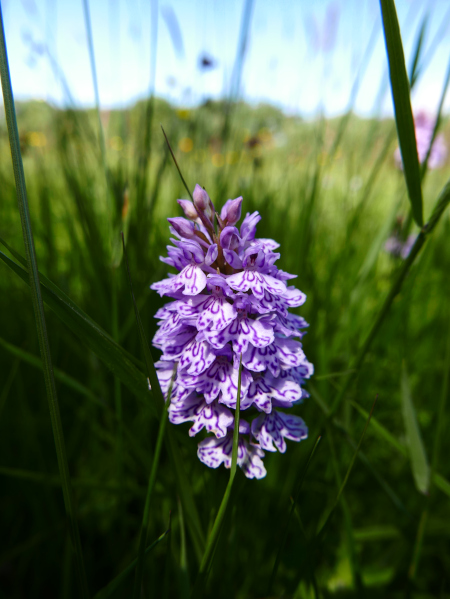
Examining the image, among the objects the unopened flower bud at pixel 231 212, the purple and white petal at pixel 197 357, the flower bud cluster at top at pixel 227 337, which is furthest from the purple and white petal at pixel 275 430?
the unopened flower bud at pixel 231 212

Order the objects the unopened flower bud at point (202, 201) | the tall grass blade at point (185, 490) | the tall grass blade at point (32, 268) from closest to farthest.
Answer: the tall grass blade at point (32, 268)
the tall grass blade at point (185, 490)
the unopened flower bud at point (202, 201)

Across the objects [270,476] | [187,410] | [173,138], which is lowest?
[270,476]

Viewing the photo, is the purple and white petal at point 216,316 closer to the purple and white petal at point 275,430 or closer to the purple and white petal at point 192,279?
the purple and white petal at point 192,279

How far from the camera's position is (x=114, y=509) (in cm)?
124

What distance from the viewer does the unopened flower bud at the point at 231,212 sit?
759 millimetres

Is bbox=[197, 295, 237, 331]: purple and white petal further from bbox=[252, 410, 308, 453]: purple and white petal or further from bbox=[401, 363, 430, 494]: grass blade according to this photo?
bbox=[401, 363, 430, 494]: grass blade

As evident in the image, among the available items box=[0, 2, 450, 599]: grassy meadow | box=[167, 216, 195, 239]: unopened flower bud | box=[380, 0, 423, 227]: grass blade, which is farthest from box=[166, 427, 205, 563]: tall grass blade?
box=[380, 0, 423, 227]: grass blade

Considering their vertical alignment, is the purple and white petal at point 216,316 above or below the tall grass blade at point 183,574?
above

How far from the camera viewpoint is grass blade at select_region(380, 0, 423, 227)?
1.70 ft

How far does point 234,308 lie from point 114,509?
0.87 m

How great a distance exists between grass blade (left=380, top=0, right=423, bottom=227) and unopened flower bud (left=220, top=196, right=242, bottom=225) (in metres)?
0.29

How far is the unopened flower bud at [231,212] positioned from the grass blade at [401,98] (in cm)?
29

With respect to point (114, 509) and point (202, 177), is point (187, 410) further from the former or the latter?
point (202, 177)

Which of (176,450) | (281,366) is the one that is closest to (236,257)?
(281,366)
